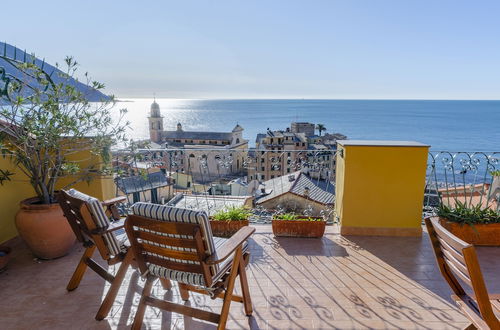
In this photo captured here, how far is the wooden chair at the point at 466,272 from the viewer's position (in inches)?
55.4

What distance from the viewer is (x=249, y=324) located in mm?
2203

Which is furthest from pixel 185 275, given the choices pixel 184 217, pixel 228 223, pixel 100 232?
pixel 228 223

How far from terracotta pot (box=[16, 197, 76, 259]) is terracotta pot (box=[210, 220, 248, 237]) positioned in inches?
58.2

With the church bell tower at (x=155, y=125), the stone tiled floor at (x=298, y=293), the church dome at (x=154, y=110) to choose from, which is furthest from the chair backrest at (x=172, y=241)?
the church dome at (x=154, y=110)

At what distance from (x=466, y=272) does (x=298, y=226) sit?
2.26 meters

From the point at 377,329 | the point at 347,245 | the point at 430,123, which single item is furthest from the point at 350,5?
the point at 430,123

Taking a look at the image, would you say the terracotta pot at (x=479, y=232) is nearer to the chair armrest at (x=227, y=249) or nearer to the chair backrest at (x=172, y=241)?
the chair armrest at (x=227, y=249)

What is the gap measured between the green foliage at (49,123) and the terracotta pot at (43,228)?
0.56 feet

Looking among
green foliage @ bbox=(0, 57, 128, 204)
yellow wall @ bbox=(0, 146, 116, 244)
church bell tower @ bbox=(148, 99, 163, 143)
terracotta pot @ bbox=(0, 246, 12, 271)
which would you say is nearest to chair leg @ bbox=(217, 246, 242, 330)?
green foliage @ bbox=(0, 57, 128, 204)

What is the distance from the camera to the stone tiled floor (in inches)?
87.8

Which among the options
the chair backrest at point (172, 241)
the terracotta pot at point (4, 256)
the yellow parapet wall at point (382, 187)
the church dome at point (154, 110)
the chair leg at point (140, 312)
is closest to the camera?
the chair backrest at point (172, 241)

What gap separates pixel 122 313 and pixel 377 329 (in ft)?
5.88

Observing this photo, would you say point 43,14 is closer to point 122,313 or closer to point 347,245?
point 122,313

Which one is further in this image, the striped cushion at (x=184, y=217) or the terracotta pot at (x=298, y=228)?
the terracotta pot at (x=298, y=228)
